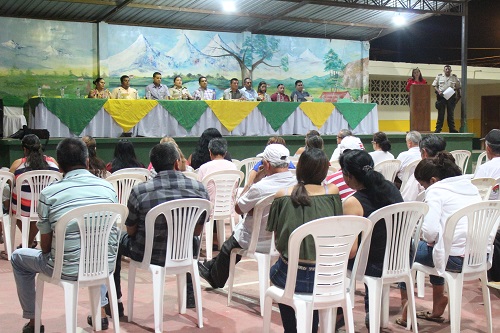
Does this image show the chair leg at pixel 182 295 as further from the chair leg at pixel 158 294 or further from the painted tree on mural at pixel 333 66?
the painted tree on mural at pixel 333 66

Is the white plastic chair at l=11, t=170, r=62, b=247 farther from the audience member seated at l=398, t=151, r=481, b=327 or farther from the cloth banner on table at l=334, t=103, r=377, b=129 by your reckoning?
the cloth banner on table at l=334, t=103, r=377, b=129

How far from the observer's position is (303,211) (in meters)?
3.33

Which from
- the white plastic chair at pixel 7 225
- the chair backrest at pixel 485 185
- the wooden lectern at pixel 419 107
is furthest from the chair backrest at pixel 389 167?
the wooden lectern at pixel 419 107

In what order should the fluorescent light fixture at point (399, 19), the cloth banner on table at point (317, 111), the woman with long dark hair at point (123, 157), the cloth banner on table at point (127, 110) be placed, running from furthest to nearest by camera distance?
the fluorescent light fixture at point (399, 19), the cloth banner on table at point (317, 111), the cloth banner on table at point (127, 110), the woman with long dark hair at point (123, 157)

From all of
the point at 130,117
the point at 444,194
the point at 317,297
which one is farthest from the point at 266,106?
the point at 317,297

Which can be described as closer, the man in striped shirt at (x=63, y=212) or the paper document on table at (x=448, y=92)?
the man in striped shirt at (x=63, y=212)

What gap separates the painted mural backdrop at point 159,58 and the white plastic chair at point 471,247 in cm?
1070

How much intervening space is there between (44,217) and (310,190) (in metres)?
1.49

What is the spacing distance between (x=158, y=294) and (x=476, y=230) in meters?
2.02

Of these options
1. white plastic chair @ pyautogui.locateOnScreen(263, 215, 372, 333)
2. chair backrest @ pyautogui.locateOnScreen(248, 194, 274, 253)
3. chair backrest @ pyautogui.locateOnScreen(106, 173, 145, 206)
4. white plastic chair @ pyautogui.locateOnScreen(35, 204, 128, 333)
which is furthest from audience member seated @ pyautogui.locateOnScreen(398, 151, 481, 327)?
chair backrest @ pyautogui.locateOnScreen(106, 173, 145, 206)

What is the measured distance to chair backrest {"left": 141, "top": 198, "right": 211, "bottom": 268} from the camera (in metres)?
3.87

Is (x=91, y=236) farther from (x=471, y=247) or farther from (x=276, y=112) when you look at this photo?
(x=276, y=112)

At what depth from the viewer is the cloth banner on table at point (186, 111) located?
35.1 ft

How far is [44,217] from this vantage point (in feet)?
11.5
